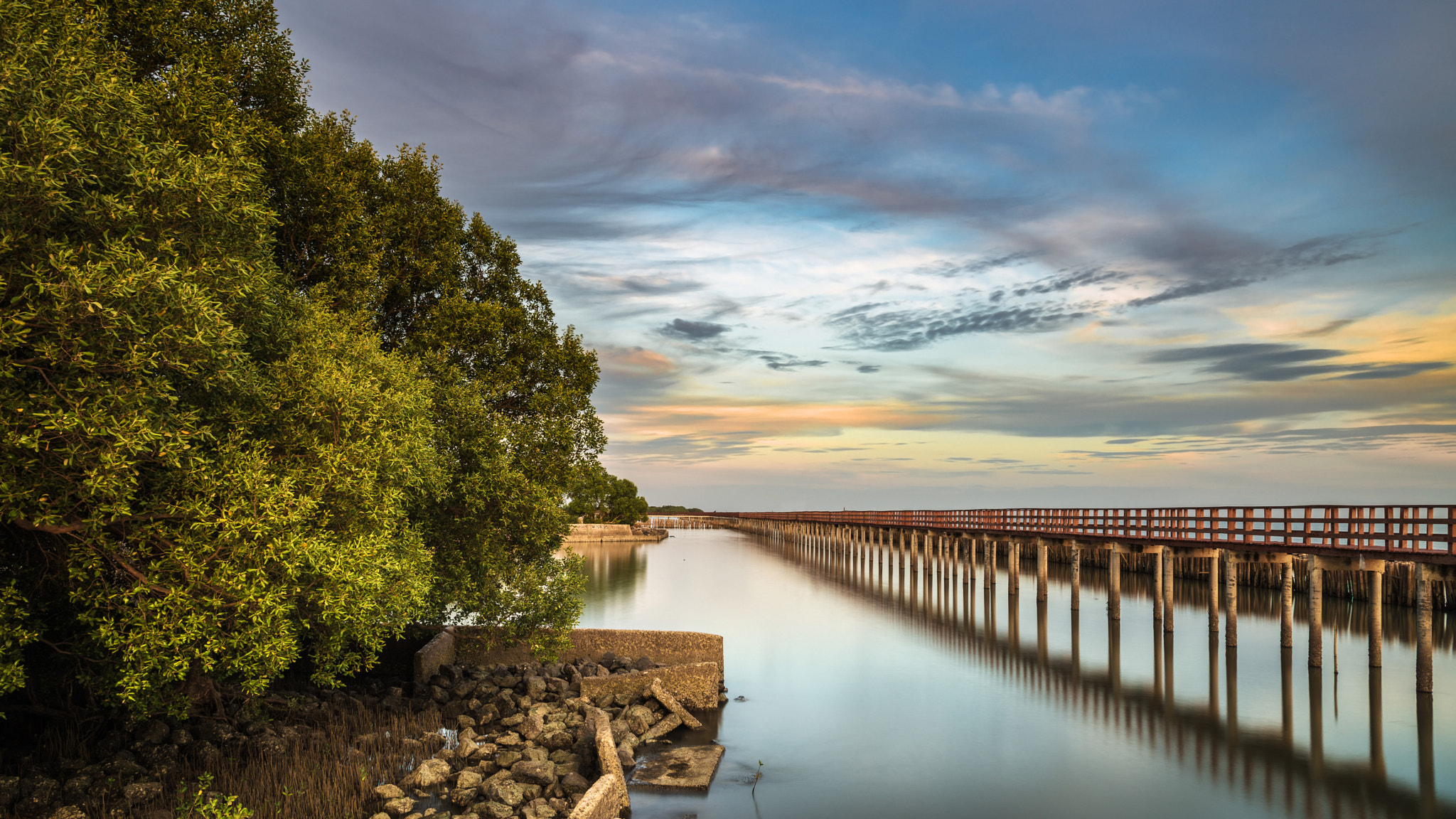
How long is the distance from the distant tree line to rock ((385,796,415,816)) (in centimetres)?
194

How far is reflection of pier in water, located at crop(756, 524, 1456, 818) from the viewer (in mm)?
13781

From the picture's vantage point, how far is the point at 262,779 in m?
12.1

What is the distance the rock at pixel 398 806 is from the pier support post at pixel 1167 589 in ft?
73.6

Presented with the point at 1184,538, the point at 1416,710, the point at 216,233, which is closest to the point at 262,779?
the point at 216,233

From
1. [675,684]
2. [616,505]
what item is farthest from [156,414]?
[616,505]

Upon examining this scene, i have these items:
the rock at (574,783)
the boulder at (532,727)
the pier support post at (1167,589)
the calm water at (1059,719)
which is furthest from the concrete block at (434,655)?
the pier support post at (1167,589)

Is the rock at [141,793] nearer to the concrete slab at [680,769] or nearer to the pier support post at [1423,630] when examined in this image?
the concrete slab at [680,769]

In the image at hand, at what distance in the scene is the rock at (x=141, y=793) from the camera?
36.1 feet

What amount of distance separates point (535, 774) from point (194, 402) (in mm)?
6566

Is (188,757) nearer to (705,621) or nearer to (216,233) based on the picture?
(216,233)

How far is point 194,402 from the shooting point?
10203 mm

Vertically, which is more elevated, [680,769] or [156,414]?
[156,414]

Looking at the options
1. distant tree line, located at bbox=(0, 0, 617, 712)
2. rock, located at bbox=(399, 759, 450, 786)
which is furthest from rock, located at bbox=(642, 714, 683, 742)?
distant tree line, located at bbox=(0, 0, 617, 712)

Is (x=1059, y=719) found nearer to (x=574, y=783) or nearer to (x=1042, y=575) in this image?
(x=574, y=783)
